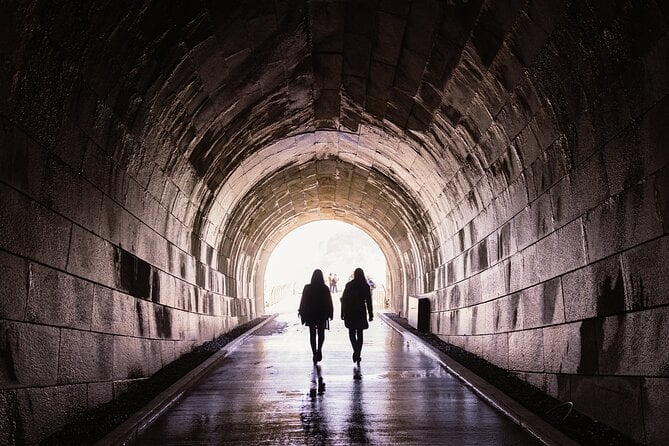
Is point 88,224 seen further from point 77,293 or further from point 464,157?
point 464,157

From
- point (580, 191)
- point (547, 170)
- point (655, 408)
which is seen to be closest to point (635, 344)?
point (655, 408)

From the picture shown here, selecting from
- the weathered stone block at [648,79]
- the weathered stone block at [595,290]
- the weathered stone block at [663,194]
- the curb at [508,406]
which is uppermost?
the weathered stone block at [648,79]

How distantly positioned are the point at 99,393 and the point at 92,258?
129 centimetres

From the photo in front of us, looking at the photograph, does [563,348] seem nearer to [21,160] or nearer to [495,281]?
→ [495,281]

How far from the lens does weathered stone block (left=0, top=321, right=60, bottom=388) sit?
4.69 metres

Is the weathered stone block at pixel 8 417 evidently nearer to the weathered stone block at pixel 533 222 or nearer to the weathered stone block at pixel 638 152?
the weathered stone block at pixel 638 152

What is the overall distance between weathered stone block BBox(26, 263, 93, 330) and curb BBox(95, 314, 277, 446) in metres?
0.94

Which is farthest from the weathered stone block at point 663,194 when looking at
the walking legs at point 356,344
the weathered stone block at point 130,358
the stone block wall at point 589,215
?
the walking legs at point 356,344

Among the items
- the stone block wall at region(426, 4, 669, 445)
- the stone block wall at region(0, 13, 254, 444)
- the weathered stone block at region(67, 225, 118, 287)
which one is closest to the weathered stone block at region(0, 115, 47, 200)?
the stone block wall at region(0, 13, 254, 444)

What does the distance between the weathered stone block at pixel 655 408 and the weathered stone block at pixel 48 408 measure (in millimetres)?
4230

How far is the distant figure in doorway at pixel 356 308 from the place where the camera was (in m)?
10.9

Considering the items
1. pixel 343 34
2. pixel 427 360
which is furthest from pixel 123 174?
pixel 427 360

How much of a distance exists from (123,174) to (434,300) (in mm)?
10107

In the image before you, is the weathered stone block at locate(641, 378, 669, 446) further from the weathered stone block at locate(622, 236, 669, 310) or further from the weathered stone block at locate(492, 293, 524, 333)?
the weathered stone block at locate(492, 293, 524, 333)
